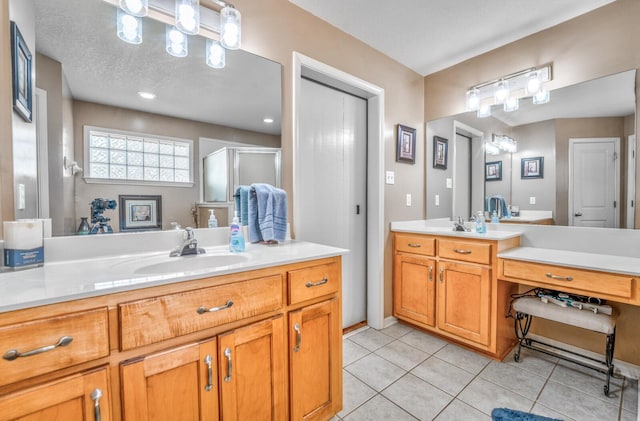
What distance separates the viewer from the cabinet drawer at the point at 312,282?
1.23 metres

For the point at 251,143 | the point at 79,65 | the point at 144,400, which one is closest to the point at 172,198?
the point at 251,143

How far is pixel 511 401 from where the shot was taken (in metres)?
1.55

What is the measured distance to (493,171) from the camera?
2354mm

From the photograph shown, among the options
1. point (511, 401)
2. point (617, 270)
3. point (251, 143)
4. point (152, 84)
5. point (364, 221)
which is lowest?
point (511, 401)

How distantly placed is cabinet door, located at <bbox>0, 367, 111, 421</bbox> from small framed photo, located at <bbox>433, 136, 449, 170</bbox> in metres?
2.81

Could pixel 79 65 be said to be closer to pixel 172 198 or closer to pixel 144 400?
pixel 172 198

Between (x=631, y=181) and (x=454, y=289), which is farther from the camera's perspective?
(x=454, y=289)

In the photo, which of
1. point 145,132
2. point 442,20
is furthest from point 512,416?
point 442,20

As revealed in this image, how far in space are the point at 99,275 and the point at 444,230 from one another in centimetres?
221

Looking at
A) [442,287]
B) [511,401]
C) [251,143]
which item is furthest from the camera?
[442,287]

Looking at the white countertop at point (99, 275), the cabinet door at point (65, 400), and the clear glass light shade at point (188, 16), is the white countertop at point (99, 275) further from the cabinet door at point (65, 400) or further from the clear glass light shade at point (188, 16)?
the clear glass light shade at point (188, 16)

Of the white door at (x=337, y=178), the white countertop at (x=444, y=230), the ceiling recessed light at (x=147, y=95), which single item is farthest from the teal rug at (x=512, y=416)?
the ceiling recessed light at (x=147, y=95)

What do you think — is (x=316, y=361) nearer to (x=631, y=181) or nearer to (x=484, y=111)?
(x=631, y=181)

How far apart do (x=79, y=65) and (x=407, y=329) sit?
279cm
